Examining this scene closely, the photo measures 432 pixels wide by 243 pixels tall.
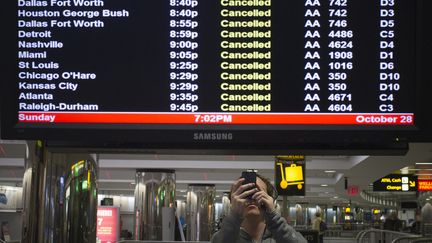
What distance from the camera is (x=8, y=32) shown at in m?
3.18

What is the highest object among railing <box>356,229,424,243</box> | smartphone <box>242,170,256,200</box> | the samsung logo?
the samsung logo

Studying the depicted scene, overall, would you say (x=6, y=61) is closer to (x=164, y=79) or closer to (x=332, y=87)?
(x=164, y=79)

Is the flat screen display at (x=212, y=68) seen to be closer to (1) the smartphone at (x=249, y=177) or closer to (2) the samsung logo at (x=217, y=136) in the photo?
(2) the samsung logo at (x=217, y=136)

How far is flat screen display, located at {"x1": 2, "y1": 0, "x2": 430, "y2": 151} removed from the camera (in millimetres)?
3027

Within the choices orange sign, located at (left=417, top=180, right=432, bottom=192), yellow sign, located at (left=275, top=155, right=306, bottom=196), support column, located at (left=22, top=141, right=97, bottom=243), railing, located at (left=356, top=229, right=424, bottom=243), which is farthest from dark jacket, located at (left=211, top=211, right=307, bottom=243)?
orange sign, located at (left=417, top=180, right=432, bottom=192)

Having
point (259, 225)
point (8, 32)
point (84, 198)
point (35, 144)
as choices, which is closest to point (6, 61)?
point (8, 32)

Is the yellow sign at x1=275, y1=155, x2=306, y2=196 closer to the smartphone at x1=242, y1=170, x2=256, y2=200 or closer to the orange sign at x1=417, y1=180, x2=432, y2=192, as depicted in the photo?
the smartphone at x1=242, y1=170, x2=256, y2=200

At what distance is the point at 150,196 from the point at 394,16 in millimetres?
15641

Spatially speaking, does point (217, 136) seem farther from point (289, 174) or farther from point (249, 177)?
point (289, 174)

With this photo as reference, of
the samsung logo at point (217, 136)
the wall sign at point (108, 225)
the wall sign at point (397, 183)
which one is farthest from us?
the wall sign at point (397, 183)

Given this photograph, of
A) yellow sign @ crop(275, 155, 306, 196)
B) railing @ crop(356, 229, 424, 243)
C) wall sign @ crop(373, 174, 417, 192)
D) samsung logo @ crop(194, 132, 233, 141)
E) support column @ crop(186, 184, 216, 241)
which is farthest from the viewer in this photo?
wall sign @ crop(373, 174, 417, 192)

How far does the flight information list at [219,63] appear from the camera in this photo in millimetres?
3033

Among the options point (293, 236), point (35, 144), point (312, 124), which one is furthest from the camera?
point (35, 144)

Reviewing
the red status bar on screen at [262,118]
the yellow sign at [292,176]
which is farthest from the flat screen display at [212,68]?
the yellow sign at [292,176]
